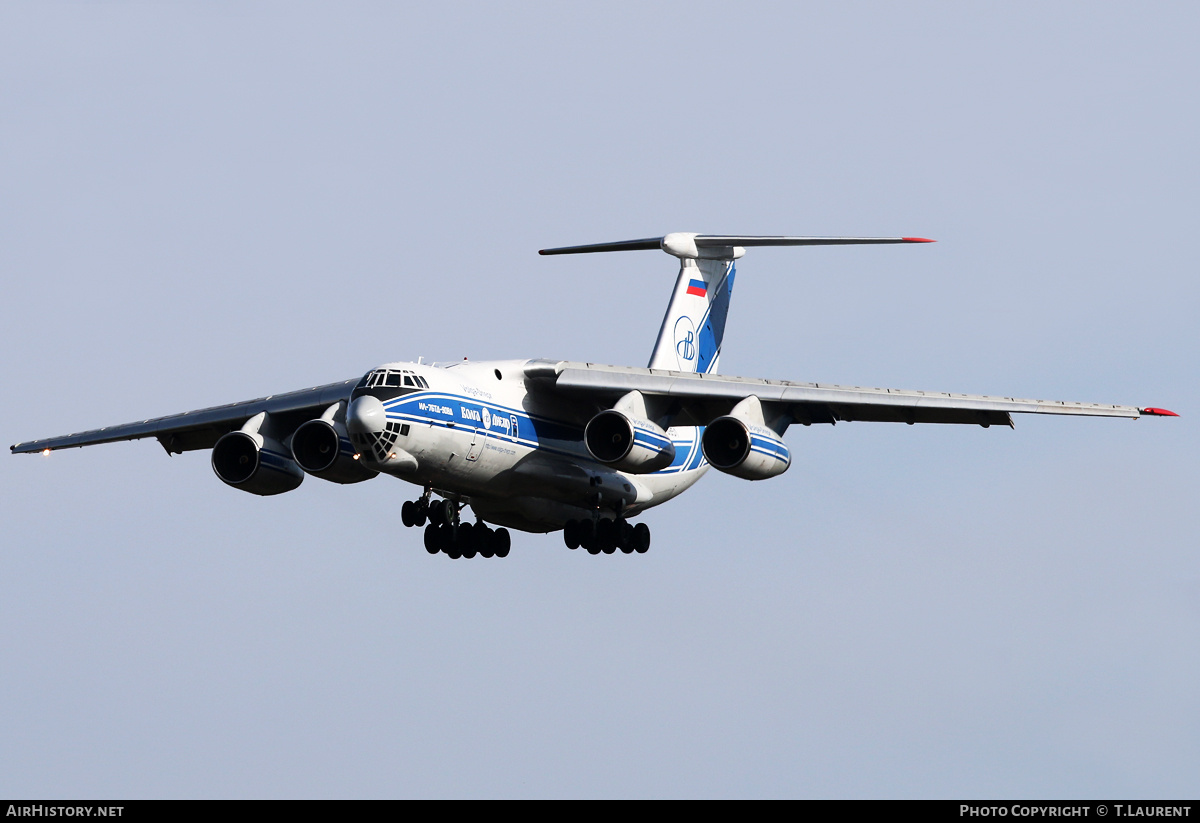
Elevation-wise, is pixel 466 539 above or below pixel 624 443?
below

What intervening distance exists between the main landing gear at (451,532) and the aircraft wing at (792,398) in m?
1.87

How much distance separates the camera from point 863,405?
893 inches

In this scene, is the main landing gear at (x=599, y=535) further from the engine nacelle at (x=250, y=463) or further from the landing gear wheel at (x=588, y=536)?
the engine nacelle at (x=250, y=463)

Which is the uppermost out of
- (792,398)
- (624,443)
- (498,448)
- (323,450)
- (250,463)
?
(792,398)

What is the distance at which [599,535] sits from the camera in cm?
2414

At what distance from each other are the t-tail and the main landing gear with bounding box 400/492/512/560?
3289 mm

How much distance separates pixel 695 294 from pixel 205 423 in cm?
651

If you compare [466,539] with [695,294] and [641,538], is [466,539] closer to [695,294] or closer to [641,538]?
[641,538]

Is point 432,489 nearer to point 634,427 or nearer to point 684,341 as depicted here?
point 634,427

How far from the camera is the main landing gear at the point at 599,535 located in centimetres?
2414

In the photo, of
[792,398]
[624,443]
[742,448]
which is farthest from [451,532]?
[792,398]

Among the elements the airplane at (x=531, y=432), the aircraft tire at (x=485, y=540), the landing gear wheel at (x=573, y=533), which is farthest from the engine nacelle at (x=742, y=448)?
the aircraft tire at (x=485, y=540)
